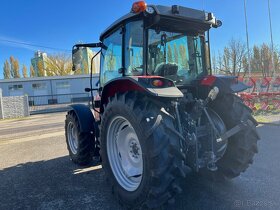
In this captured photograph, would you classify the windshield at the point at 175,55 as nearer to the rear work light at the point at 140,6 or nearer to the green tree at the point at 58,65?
the rear work light at the point at 140,6

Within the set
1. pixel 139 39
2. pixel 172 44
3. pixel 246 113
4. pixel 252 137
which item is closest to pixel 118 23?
pixel 139 39

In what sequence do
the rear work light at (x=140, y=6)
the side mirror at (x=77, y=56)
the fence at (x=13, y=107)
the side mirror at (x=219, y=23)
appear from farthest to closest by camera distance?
the fence at (x=13, y=107)
the side mirror at (x=77, y=56)
the side mirror at (x=219, y=23)
the rear work light at (x=140, y=6)

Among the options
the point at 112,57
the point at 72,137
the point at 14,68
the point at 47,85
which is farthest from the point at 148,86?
the point at 14,68

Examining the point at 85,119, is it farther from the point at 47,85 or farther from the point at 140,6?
the point at 47,85

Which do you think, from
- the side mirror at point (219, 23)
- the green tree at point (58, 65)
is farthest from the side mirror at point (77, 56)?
the green tree at point (58, 65)

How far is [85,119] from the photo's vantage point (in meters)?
4.70

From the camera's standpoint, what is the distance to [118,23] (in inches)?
143

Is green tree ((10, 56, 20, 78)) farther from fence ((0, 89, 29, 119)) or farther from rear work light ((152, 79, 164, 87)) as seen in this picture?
rear work light ((152, 79, 164, 87))

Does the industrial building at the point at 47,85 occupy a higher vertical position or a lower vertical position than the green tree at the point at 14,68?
lower

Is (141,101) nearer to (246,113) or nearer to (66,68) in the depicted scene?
(246,113)

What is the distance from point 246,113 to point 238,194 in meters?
1.09

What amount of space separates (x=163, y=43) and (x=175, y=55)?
0.33 m

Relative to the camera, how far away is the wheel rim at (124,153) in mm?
3240

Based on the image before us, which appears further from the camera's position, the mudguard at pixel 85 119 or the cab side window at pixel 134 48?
the mudguard at pixel 85 119
